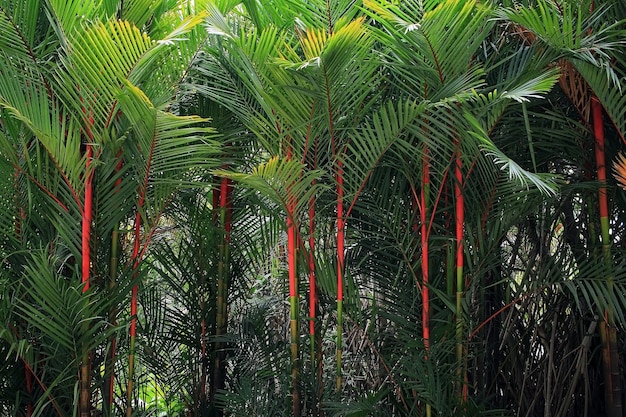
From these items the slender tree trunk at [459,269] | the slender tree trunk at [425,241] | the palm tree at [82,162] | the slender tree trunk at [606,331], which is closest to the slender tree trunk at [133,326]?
the palm tree at [82,162]

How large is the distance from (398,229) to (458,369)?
18.4 inches

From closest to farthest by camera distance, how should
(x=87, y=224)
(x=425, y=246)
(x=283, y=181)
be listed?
1. (x=283, y=181)
2. (x=87, y=224)
3. (x=425, y=246)

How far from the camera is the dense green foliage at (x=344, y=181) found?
2215 millimetres

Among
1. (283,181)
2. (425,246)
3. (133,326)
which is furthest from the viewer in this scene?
(133,326)

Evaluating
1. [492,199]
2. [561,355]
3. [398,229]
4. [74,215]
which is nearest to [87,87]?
[74,215]

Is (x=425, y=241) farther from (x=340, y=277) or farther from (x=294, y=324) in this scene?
(x=294, y=324)

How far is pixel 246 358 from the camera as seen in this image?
2.80m

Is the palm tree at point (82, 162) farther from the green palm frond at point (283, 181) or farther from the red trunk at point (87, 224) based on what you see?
the green palm frond at point (283, 181)

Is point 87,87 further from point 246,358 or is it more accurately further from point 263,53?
point 246,358

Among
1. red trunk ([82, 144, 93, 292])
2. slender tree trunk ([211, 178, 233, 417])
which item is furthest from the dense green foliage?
slender tree trunk ([211, 178, 233, 417])

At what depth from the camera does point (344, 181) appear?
2.65 m

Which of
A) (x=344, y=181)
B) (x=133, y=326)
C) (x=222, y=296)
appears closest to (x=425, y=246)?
(x=344, y=181)

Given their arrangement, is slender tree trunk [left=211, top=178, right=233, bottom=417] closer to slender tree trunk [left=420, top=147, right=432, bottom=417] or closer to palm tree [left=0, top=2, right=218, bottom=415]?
palm tree [left=0, top=2, right=218, bottom=415]

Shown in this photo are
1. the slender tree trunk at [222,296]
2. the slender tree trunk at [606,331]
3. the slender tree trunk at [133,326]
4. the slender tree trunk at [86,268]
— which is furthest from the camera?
the slender tree trunk at [222,296]
